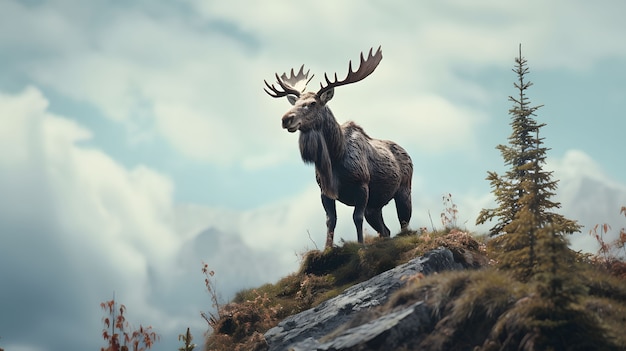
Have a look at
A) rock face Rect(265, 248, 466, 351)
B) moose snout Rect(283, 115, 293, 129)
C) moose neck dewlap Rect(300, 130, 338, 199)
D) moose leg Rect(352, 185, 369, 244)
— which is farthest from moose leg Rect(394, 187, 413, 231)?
rock face Rect(265, 248, 466, 351)

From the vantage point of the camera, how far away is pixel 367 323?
1212 cm

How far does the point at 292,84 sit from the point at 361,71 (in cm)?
221

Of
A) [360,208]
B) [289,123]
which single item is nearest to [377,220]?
[360,208]

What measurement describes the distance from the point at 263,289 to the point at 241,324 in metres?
1.85

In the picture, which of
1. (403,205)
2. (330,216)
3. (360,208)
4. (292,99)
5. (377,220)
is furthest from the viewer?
(403,205)

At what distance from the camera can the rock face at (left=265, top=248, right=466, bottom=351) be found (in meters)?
11.5

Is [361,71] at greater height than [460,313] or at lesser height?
greater

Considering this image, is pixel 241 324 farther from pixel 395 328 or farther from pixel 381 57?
pixel 381 57

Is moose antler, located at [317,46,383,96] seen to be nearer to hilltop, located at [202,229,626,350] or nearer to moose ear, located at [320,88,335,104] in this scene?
moose ear, located at [320,88,335,104]

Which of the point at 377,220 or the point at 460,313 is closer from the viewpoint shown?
the point at 460,313

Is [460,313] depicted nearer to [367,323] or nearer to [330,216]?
[367,323]

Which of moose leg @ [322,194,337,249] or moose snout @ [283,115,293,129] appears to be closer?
moose snout @ [283,115,293,129]

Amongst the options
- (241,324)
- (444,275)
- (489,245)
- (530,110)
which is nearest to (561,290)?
(444,275)

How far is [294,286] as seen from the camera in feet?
57.2
